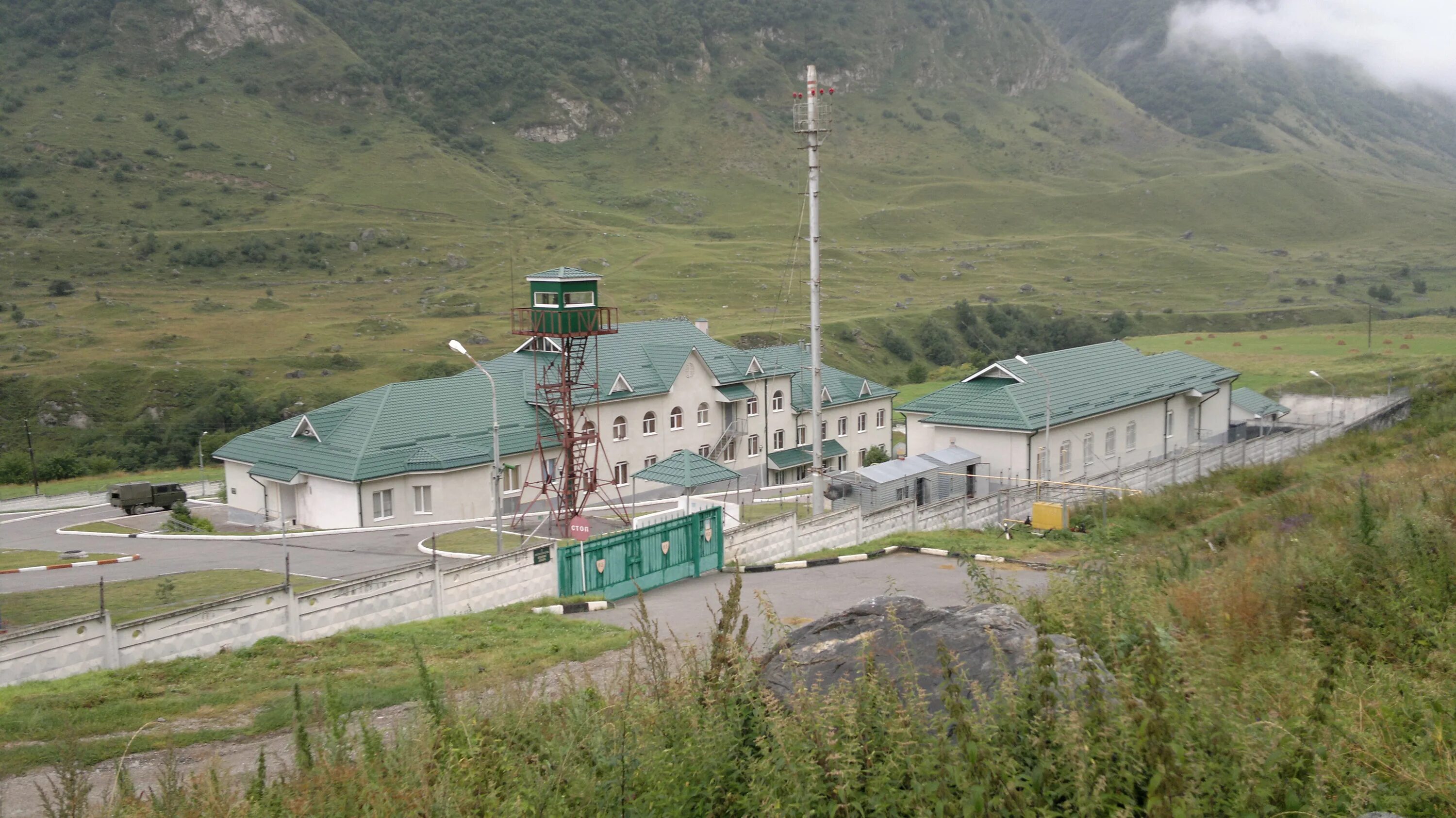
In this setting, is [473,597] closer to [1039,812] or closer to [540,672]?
[540,672]

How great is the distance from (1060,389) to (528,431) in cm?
2011

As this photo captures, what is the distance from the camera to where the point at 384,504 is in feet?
119

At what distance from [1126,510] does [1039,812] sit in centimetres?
2056

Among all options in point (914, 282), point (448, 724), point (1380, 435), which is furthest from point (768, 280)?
point (448, 724)

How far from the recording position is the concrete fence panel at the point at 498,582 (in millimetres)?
17641

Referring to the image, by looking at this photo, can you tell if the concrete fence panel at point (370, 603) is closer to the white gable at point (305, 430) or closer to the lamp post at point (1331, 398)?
the white gable at point (305, 430)

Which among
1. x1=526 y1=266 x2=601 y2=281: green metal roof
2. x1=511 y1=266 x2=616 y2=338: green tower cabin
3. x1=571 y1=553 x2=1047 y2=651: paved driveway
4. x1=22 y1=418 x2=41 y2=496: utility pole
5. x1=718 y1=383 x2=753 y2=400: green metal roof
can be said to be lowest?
x1=22 y1=418 x2=41 y2=496: utility pole

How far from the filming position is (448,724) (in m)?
7.34

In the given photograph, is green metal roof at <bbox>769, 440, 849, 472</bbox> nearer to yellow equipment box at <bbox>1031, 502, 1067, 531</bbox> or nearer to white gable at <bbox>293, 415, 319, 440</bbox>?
white gable at <bbox>293, 415, 319, 440</bbox>

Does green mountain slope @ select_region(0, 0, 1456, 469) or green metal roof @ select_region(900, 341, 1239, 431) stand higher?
green mountain slope @ select_region(0, 0, 1456, 469)

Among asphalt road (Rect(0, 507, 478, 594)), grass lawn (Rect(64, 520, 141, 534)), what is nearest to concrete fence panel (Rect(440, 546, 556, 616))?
A: asphalt road (Rect(0, 507, 478, 594))

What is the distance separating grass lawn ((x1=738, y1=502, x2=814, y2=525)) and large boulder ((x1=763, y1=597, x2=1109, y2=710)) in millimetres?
22655

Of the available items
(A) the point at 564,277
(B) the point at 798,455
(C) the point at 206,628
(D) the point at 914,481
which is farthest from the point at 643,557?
(B) the point at 798,455

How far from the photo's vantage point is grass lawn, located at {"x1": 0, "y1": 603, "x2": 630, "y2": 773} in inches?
396
